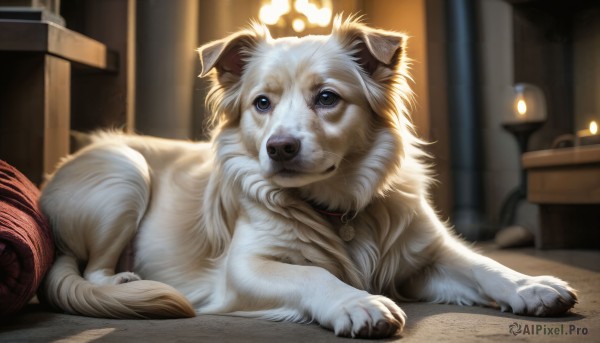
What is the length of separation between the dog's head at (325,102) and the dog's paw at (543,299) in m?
0.50

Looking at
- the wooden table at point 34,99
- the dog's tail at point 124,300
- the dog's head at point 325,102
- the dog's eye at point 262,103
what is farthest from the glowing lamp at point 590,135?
the wooden table at point 34,99

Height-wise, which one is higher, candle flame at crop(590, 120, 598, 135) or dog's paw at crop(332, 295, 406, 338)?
candle flame at crop(590, 120, 598, 135)

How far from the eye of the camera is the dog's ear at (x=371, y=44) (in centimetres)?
177

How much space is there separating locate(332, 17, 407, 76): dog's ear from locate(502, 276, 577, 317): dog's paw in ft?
2.40

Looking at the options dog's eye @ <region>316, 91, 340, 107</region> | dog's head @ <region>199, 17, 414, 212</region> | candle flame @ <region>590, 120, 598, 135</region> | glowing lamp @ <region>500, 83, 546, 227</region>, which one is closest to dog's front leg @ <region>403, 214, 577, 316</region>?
dog's head @ <region>199, 17, 414, 212</region>

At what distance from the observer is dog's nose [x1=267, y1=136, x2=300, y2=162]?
158 centimetres

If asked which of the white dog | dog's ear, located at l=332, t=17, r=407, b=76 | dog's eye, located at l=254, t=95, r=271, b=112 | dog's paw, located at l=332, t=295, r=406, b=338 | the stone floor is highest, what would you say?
dog's ear, located at l=332, t=17, r=407, b=76

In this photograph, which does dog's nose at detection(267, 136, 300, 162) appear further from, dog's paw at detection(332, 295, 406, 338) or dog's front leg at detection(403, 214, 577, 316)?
dog's front leg at detection(403, 214, 577, 316)

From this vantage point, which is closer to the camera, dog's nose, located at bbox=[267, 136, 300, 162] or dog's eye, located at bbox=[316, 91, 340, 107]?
dog's nose, located at bbox=[267, 136, 300, 162]

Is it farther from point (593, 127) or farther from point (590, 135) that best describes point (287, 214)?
point (593, 127)

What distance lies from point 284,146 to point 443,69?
7.68ft

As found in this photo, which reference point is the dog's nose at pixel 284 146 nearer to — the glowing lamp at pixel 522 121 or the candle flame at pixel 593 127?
the candle flame at pixel 593 127

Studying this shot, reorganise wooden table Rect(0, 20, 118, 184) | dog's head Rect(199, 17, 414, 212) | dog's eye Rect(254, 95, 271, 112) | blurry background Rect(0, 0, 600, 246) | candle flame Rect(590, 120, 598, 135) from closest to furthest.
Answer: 1. dog's head Rect(199, 17, 414, 212)
2. dog's eye Rect(254, 95, 271, 112)
3. wooden table Rect(0, 20, 118, 184)
4. blurry background Rect(0, 0, 600, 246)
5. candle flame Rect(590, 120, 598, 135)

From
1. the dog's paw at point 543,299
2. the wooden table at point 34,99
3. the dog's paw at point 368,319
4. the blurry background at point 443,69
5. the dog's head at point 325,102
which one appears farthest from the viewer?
the blurry background at point 443,69
